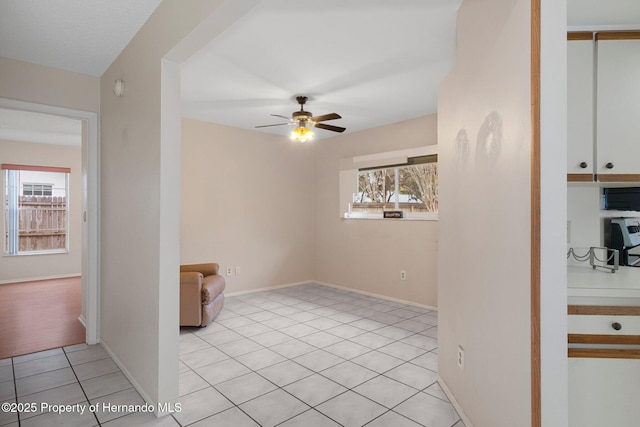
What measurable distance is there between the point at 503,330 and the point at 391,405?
1094mm

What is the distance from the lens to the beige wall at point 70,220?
614cm

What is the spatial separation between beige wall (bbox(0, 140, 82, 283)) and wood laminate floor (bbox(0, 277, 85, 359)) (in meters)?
0.32

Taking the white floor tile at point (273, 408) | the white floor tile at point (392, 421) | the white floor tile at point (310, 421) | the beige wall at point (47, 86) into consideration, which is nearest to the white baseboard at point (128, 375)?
the white floor tile at point (273, 408)

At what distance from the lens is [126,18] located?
7.57 feet

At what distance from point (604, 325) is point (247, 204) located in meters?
4.74

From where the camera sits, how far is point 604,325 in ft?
5.00

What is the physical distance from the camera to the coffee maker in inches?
81.1

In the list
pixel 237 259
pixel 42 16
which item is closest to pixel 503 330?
pixel 42 16

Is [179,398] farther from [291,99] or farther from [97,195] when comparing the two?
[291,99]

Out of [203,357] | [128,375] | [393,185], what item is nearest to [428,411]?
[203,357]

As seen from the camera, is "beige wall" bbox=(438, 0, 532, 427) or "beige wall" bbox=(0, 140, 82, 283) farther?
"beige wall" bbox=(0, 140, 82, 283)

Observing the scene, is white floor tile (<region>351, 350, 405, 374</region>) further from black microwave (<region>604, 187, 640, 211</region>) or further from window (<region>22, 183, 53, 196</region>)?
window (<region>22, 183, 53, 196</region>)

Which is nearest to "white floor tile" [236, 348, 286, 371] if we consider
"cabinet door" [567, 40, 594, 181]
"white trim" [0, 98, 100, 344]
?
"white trim" [0, 98, 100, 344]

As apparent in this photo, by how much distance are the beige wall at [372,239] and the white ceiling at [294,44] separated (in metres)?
1.02
